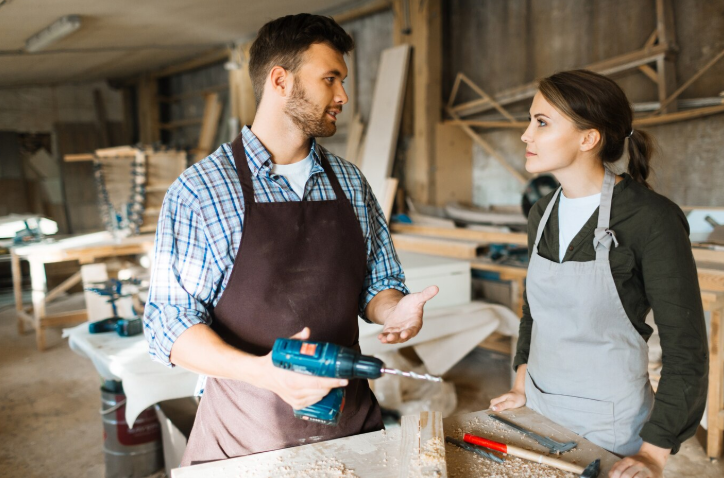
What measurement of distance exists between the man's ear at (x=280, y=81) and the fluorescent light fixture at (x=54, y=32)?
4791 millimetres

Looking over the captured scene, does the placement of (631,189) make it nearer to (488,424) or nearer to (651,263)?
(651,263)

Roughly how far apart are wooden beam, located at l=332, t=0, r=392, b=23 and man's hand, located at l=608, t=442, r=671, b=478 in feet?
16.5

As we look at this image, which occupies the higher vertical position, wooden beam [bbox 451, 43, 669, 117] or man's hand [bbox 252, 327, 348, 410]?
wooden beam [bbox 451, 43, 669, 117]

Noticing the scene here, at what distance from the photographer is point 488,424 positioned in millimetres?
1519

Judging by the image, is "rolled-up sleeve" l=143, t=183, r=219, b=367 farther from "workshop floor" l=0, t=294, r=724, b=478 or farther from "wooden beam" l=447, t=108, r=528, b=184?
"wooden beam" l=447, t=108, r=528, b=184

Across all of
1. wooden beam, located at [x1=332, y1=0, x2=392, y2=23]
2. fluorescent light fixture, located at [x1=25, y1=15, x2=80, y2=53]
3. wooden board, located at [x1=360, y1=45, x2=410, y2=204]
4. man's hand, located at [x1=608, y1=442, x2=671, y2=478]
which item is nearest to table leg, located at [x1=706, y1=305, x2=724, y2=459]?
man's hand, located at [x1=608, y1=442, x2=671, y2=478]

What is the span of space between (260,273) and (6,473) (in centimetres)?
291

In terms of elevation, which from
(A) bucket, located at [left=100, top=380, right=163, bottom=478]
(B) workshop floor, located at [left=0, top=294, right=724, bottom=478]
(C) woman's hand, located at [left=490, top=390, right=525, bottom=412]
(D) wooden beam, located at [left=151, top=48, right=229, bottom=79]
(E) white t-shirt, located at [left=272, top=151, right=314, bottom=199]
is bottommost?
(B) workshop floor, located at [left=0, top=294, right=724, bottom=478]

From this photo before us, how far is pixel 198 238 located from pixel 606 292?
1.10 meters

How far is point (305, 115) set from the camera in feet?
5.03

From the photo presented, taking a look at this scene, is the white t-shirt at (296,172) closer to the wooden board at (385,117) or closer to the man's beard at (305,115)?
the man's beard at (305,115)

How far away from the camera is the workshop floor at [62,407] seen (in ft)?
10.6

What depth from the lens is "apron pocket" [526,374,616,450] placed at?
1499 mm

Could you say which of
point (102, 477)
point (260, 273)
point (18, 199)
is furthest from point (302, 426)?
point (18, 199)
